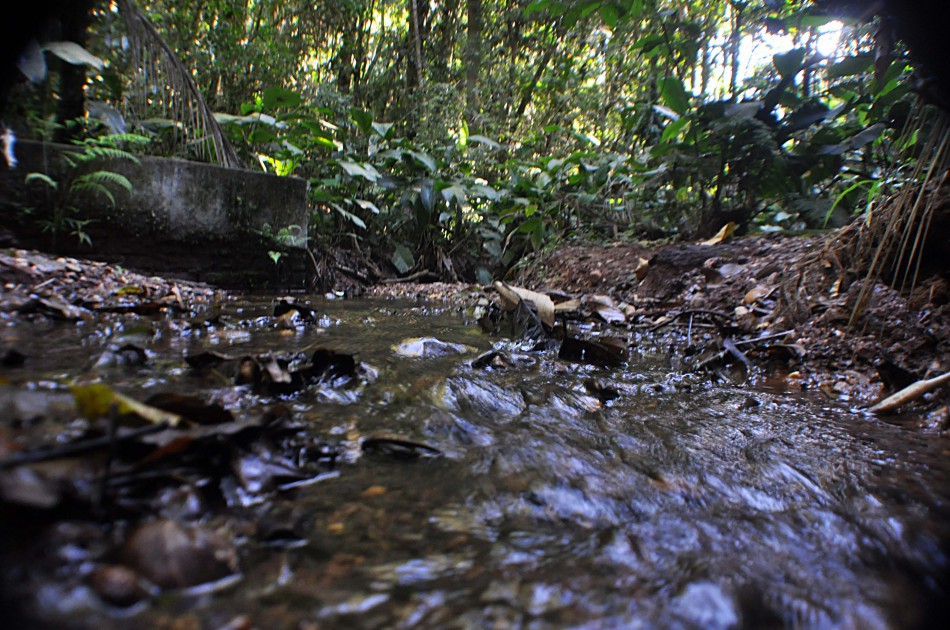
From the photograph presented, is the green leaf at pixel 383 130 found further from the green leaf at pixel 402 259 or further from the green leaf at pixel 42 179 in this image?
the green leaf at pixel 42 179


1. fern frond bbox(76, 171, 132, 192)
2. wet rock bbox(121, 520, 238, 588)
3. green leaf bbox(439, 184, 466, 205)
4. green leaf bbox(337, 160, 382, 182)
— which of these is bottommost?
wet rock bbox(121, 520, 238, 588)

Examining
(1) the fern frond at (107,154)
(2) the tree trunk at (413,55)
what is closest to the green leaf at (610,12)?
(1) the fern frond at (107,154)

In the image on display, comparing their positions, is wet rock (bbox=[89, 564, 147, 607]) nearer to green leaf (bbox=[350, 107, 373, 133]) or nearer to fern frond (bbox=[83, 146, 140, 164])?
fern frond (bbox=[83, 146, 140, 164])

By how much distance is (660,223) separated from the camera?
5.70m

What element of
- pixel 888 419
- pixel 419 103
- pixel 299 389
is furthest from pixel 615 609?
pixel 419 103

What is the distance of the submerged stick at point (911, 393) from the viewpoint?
4.42 ft

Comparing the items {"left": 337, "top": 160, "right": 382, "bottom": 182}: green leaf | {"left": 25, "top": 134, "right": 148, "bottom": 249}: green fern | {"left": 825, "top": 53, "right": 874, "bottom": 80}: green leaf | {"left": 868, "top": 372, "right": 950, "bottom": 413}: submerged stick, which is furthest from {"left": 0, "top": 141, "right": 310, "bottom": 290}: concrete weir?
{"left": 868, "top": 372, "right": 950, "bottom": 413}: submerged stick

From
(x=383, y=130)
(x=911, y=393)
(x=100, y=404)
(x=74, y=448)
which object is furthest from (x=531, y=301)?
(x=383, y=130)

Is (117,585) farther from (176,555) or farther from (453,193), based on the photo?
(453,193)

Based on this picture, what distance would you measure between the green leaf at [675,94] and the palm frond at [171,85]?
389 centimetres

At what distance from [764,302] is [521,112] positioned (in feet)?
26.6

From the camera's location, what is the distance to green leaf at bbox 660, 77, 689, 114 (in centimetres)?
402

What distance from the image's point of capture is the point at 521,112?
32.0ft

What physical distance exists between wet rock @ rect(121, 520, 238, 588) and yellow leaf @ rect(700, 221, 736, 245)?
4371mm
